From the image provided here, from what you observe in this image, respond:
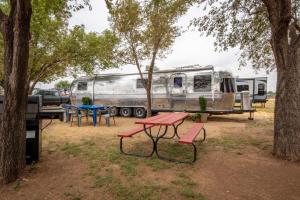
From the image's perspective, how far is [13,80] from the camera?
3.47 m

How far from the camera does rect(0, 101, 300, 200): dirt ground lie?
329cm

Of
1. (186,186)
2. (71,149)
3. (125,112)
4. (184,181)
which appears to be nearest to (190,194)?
(186,186)

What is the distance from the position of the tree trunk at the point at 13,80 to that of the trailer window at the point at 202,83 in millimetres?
9484

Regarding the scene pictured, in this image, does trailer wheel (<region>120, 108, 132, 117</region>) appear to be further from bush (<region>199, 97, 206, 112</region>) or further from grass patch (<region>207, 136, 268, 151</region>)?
grass patch (<region>207, 136, 268, 151</region>)

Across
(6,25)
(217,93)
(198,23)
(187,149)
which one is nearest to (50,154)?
(6,25)

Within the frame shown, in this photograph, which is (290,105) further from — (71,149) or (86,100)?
(86,100)

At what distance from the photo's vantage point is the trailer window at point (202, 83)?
37.7 ft

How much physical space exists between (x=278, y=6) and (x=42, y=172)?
6.13 metres

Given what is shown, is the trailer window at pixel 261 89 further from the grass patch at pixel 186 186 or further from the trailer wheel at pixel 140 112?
the grass patch at pixel 186 186

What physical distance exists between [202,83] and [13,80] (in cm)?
971

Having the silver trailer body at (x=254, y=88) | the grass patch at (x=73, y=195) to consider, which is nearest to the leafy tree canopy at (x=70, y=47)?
the grass patch at (x=73, y=195)

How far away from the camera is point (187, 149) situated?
575 centimetres

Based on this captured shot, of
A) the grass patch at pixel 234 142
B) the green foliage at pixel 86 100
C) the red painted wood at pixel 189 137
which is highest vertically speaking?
the green foliage at pixel 86 100

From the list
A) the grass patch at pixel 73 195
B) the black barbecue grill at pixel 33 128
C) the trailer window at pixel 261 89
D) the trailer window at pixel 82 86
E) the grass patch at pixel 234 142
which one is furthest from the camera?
the trailer window at pixel 261 89
